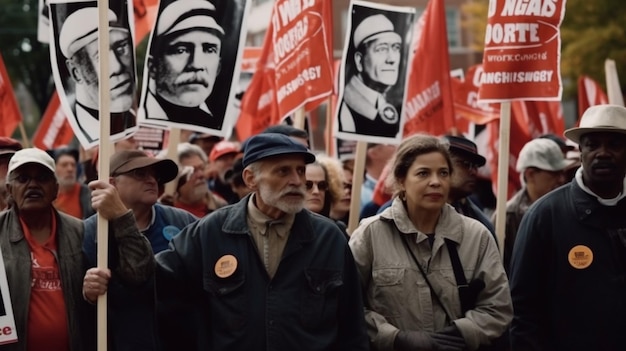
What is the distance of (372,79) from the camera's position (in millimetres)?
10484

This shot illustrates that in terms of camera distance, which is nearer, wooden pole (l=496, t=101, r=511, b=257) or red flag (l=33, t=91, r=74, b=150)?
wooden pole (l=496, t=101, r=511, b=257)

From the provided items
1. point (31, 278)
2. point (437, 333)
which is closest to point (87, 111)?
point (31, 278)

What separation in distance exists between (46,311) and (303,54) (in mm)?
4463

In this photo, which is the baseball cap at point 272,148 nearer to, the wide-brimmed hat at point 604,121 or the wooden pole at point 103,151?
the wooden pole at point 103,151

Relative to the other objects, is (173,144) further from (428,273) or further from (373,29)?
(428,273)

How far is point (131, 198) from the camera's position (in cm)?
763

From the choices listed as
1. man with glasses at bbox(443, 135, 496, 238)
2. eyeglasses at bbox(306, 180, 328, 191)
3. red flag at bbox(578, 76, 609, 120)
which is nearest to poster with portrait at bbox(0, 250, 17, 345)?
eyeglasses at bbox(306, 180, 328, 191)

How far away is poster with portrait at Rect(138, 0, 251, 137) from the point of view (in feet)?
29.8

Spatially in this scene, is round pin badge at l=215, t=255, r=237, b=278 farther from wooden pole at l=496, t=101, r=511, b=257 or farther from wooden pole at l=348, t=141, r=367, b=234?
wooden pole at l=348, t=141, r=367, b=234

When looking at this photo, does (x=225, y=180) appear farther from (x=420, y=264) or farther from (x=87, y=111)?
(x=420, y=264)

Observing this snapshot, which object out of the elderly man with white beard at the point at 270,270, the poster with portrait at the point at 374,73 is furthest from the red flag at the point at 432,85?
the elderly man with white beard at the point at 270,270

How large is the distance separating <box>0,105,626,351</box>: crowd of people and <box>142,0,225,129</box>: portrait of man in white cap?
224 centimetres

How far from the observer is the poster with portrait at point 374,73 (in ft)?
33.7

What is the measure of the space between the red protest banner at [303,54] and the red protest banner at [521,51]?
165 centimetres
